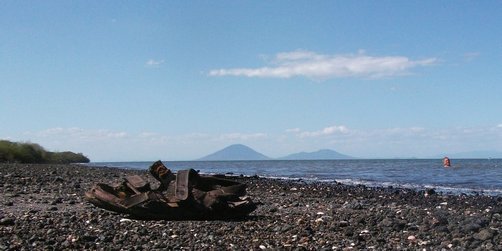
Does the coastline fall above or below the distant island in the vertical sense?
below

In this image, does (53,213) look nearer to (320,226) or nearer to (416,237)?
(320,226)

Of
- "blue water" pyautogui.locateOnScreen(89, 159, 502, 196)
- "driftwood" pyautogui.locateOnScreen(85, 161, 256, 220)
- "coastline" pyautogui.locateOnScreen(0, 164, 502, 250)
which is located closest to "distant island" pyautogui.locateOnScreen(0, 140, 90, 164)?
"blue water" pyautogui.locateOnScreen(89, 159, 502, 196)

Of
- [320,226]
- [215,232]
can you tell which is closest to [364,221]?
[320,226]

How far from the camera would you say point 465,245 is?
8414 mm

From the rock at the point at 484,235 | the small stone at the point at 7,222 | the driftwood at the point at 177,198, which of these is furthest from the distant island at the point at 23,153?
the rock at the point at 484,235

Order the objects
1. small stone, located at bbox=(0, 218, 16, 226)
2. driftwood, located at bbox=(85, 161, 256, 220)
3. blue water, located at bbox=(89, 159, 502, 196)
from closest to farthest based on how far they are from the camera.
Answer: small stone, located at bbox=(0, 218, 16, 226), driftwood, located at bbox=(85, 161, 256, 220), blue water, located at bbox=(89, 159, 502, 196)

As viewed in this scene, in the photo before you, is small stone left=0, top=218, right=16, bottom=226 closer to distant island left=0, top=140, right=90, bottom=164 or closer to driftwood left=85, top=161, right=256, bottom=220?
driftwood left=85, top=161, right=256, bottom=220

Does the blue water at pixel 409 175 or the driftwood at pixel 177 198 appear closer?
the driftwood at pixel 177 198

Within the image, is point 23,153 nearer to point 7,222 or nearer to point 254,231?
point 7,222

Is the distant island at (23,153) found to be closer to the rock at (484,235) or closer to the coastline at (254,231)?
the coastline at (254,231)

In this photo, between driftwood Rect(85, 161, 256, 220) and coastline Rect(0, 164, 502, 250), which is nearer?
coastline Rect(0, 164, 502, 250)

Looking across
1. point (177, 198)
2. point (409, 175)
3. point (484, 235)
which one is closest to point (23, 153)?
point (409, 175)

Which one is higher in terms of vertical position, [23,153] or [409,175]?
[23,153]

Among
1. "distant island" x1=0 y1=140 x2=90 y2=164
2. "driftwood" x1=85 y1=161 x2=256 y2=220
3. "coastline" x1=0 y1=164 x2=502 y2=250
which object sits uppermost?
"distant island" x1=0 y1=140 x2=90 y2=164
